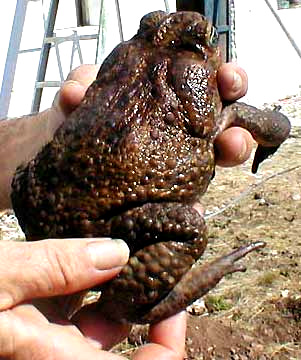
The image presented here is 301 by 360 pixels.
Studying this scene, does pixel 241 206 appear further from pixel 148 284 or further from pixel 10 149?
pixel 148 284

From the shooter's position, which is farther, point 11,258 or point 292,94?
point 292,94

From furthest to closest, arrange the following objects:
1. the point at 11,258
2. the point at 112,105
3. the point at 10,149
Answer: the point at 10,149 → the point at 112,105 → the point at 11,258

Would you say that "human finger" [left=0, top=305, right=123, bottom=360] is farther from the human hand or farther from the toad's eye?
the toad's eye

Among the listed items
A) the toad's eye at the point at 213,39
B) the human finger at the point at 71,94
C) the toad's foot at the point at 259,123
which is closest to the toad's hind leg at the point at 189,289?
the toad's foot at the point at 259,123

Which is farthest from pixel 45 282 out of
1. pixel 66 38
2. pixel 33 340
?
pixel 66 38

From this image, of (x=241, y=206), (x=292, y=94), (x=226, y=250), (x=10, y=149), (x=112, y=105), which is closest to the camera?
(x=112, y=105)

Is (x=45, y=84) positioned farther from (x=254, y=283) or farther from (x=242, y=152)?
(x=242, y=152)

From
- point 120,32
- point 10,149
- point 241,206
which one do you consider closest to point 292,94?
point 120,32
